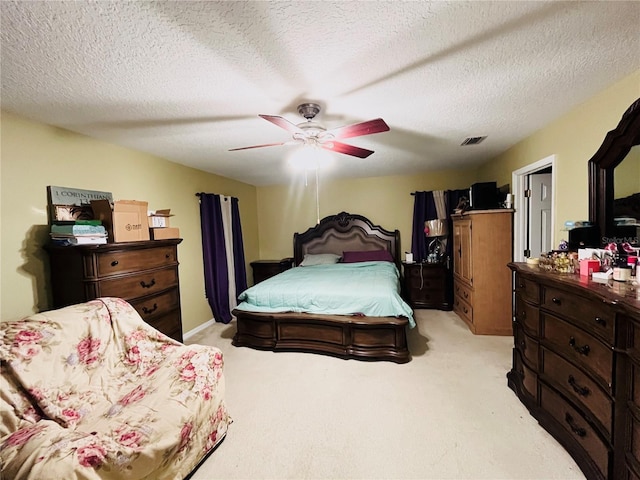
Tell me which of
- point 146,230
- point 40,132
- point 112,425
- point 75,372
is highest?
point 40,132

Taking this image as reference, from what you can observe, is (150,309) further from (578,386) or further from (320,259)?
(578,386)

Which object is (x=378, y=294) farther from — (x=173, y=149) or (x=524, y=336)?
(x=173, y=149)

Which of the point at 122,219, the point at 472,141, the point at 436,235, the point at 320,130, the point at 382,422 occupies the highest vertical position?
the point at 472,141

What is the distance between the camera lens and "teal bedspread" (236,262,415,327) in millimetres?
2623

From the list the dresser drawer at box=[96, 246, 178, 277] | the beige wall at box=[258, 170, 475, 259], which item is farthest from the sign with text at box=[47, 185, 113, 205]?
the beige wall at box=[258, 170, 475, 259]

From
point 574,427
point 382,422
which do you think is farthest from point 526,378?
point 382,422

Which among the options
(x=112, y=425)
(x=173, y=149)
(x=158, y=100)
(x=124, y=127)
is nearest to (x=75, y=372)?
(x=112, y=425)

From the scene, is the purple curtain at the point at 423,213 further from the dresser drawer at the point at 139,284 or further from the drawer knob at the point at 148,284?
the drawer knob at the point at 148,284

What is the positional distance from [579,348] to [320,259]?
337 cm

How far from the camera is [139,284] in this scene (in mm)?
2164

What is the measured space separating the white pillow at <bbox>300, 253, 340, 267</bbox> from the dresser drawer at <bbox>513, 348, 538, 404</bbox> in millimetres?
2760

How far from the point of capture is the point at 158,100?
174cm

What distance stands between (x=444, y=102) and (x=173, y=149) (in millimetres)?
2624

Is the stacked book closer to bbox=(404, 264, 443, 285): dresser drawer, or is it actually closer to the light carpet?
Result: the light carpet
